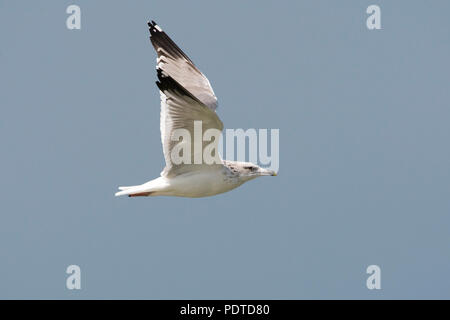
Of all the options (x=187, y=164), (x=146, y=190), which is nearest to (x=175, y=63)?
(x=187, y=164)

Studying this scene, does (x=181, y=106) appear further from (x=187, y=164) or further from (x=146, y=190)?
(x=146, y=190)

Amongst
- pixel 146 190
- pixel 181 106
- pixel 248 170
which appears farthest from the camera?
pixel 248 170

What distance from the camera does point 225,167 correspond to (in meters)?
8.08

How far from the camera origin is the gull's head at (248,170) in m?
8.14

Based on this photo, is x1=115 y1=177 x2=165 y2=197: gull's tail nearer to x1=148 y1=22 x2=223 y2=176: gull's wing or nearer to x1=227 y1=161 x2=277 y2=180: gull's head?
x1=148 y1=22 x2=223 y2=176: gull's wing

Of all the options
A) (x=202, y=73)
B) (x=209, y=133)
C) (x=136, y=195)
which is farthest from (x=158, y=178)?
(x=202, y=73)

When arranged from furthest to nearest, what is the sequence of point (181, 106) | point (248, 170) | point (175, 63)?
1. point (175, 63)
2. point (248, 170)
3. point (181, 106)

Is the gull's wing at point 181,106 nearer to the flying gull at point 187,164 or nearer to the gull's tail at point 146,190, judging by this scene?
the flying gull at point 187,164

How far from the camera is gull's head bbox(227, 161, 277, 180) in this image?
814 centimetres

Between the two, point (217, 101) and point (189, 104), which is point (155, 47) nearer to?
point (217, 101)

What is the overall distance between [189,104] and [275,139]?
114cm

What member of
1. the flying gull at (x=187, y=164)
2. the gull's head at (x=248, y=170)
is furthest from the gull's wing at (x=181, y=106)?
Answer: the gull's head at (x=248, y=170)

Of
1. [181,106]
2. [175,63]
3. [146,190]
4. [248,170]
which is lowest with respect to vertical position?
[146,190]

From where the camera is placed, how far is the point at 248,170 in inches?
323
